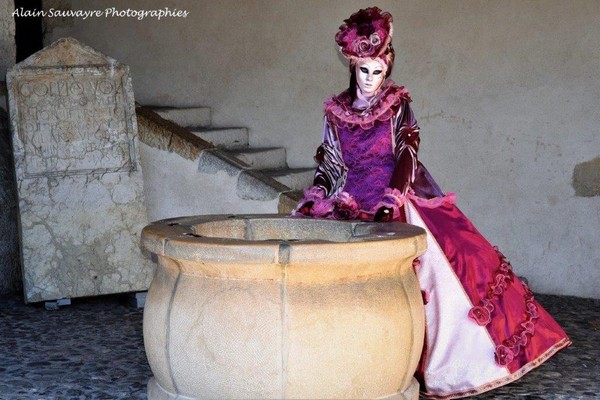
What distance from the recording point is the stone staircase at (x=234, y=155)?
5914 millimetres

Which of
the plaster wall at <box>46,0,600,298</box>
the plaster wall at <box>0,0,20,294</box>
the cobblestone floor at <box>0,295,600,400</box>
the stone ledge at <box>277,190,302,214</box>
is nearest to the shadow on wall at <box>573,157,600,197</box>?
the plaster wall at <box>46,0,600,298</box>

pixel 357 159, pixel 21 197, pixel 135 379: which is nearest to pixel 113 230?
pixel 21 197

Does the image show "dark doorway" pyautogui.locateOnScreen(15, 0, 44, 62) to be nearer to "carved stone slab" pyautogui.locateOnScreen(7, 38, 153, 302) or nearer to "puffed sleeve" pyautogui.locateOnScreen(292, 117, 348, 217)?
"carved stone slab" pyautogui.locateOnScreen(7, 38, 153, 302)

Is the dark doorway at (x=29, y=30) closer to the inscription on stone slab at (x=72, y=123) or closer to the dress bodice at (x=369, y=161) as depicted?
the inscription on stone slab at (x=72, y=123)

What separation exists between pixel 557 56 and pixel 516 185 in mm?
773

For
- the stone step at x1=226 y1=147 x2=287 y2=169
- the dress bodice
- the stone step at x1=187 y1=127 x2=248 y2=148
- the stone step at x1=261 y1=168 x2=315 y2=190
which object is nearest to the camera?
the dress bodice

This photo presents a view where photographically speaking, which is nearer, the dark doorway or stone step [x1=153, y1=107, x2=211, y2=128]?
stone step [x1=153, y1=107, x2=211, y2=128]

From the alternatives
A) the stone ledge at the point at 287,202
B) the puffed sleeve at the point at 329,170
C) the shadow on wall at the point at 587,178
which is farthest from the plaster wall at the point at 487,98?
the puffed sleeve at the point at 329,170

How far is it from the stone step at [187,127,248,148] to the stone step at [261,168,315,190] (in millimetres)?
349

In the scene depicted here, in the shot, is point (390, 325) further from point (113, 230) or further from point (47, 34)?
point (47, 34)

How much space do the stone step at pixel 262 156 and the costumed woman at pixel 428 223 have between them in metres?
2.33

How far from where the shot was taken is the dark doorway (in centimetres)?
760

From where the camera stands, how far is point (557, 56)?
5750 millimetres

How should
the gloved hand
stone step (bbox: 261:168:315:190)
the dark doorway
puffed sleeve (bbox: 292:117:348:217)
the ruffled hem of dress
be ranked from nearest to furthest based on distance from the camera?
the gloved hand
the ruffled hem of dress
puffed sleeve (bbox: 292:117:348:217)
stone step (bbox: 261:168:315:190)
the dark doorway
